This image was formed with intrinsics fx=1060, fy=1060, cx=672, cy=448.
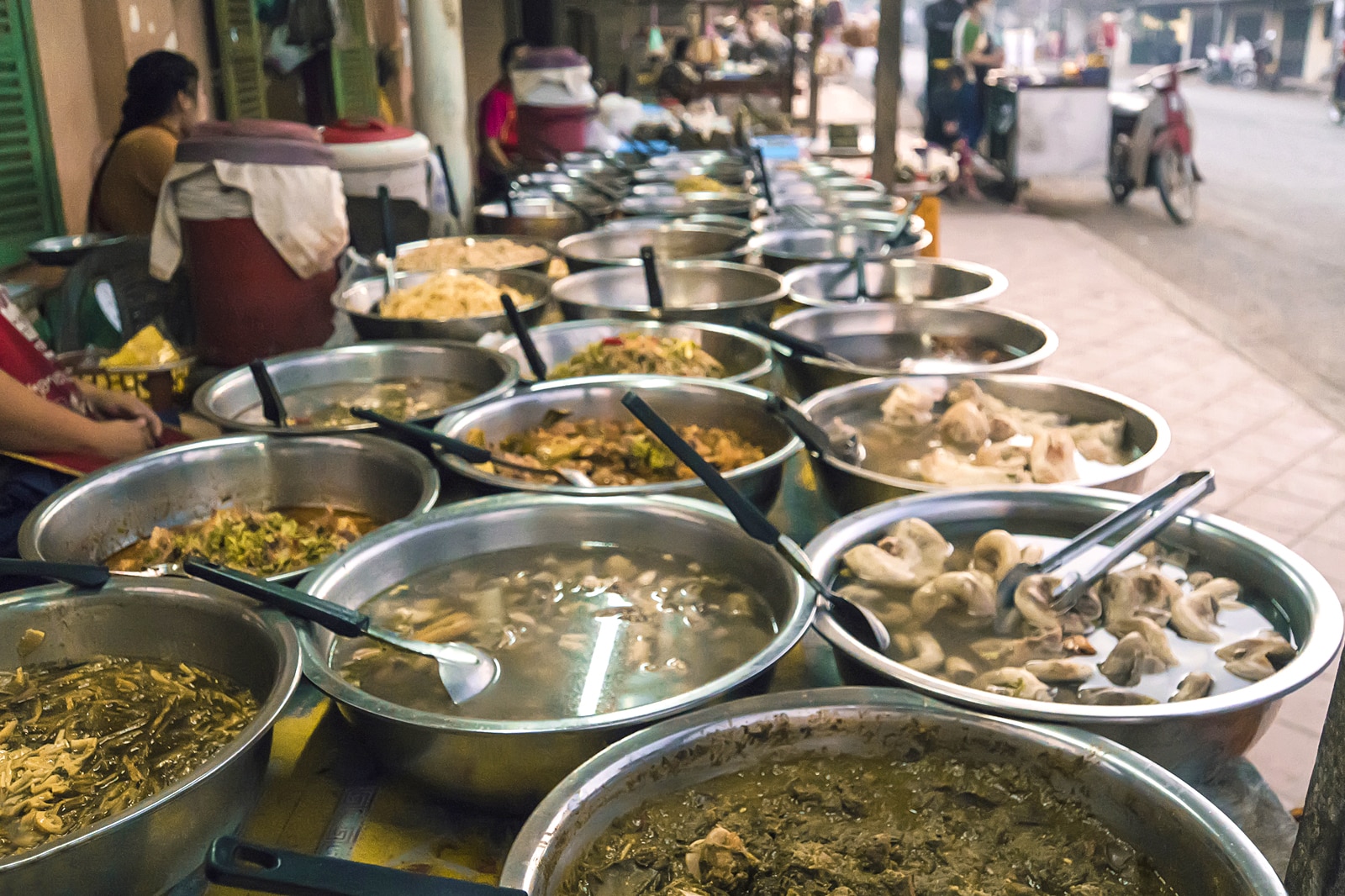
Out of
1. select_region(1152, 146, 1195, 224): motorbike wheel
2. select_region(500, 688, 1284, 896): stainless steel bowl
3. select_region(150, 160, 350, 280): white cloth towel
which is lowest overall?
select_region(1152, 146, 1195, 224): motorbike wheel

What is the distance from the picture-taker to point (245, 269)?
2803mm

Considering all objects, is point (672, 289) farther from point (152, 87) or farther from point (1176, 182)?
point (1176, 182)

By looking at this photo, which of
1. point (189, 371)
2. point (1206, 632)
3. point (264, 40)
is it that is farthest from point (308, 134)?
point (264, 40)

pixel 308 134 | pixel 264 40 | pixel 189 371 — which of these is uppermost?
pixel 264 40

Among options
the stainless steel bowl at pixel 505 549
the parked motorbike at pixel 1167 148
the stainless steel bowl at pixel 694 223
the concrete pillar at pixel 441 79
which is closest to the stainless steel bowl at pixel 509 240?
the stainless steel bowl at pixel 694 223

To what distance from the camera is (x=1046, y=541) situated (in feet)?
4.98

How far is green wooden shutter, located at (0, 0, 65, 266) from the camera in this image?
377 cm

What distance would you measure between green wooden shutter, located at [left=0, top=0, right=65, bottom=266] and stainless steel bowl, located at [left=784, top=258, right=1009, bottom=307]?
2.88 meters

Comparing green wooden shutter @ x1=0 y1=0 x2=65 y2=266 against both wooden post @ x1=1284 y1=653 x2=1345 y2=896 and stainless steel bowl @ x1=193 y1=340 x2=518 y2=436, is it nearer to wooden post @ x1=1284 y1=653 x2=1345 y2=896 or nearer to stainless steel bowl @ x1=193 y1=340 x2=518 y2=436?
stainless steel bowl @ x1=193 y1=340 x2=518 y2=436

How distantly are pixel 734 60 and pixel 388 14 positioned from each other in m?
7.76

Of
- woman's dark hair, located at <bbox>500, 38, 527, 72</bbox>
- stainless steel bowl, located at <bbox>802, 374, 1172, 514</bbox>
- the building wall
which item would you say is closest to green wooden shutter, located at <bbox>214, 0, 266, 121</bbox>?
the building wall

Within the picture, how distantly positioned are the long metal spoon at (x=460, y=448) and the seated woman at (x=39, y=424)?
66cm

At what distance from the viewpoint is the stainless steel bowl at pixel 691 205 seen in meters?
4.16

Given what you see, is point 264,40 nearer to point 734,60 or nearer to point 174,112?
point 174,112
